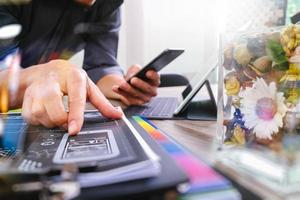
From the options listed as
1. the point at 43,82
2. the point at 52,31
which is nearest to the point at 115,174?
the point at 43,82

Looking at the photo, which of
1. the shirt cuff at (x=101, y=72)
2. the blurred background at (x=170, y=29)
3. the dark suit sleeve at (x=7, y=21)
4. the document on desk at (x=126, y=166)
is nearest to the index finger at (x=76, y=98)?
the document on desk at (x=126, y=166)

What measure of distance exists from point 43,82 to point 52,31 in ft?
2.36

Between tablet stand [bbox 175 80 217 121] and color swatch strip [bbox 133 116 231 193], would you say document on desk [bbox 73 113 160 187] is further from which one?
tablet stand [bbox 175 80 217 121]

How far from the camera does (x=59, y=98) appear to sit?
A: 1.50 ft

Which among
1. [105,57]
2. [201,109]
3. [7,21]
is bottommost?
[201,109]

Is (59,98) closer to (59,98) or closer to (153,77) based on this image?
(59,98)

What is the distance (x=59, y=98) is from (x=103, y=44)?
91 centimetres

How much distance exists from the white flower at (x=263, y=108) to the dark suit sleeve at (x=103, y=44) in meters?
0.86

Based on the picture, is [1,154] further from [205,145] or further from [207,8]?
[207,8]

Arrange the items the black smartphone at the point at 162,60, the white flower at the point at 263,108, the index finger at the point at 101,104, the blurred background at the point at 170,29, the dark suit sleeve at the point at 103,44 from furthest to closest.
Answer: the blurred background at the point at 170,29 → the dark suit sleeve at the point at 103,44 → the black smartphone at the point at 162,60 → the index finger at the point at 101,104 → the white flower at the point at 263,108

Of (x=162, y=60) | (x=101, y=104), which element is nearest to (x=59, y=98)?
(x=101, y=104)

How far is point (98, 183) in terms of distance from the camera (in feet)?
0.72

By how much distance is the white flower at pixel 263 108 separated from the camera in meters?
0.36

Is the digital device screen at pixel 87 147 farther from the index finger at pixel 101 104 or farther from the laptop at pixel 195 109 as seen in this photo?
the laptop at pixel 195 109
